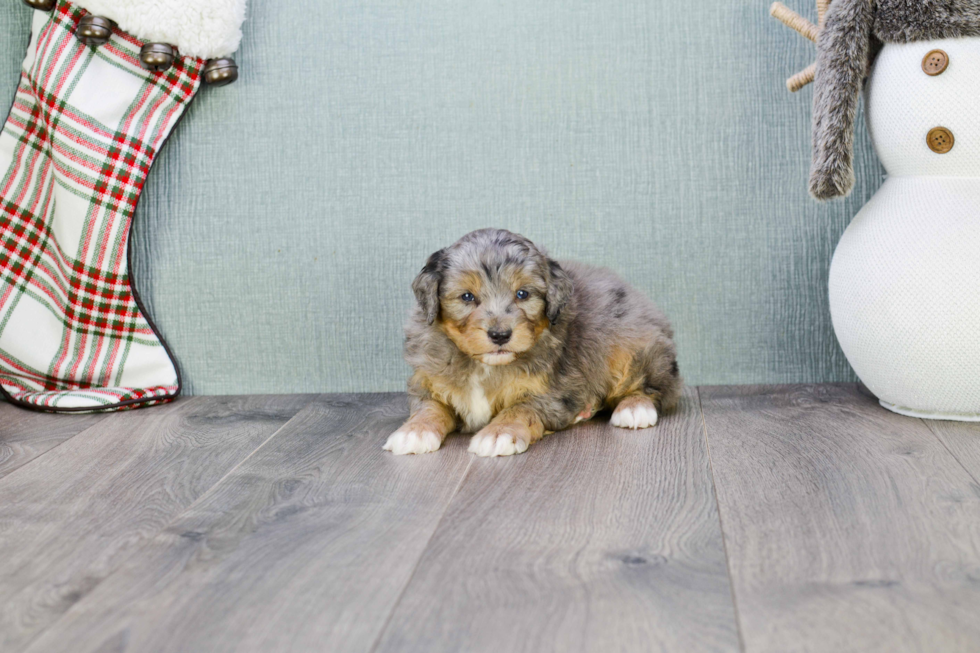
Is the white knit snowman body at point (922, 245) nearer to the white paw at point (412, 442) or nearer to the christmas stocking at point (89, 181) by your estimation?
the white paw at point (412, 442)

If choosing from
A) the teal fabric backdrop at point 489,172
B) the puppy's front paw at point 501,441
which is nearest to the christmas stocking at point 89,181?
the teal fabric backdrop at point 489,172

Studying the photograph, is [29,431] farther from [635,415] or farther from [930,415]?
[930,415]

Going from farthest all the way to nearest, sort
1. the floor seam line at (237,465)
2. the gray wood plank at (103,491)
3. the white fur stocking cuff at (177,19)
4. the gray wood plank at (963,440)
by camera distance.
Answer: the white fur stocking cuff at (177,19), the gray wood plank at (963,440), the floor seam line at (237,465), the gray wood plank at (103,491)

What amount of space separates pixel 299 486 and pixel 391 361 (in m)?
1.00

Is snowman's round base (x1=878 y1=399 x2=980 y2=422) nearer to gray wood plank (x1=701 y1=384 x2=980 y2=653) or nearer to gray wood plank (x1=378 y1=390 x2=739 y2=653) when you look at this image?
gray wood plank (x1=701 y1=384 x2=980 y2=653)

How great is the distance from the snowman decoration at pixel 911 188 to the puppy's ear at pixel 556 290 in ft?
2.22

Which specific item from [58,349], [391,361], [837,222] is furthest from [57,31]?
[837,222]

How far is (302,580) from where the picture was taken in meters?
1.35

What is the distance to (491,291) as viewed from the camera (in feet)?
6.98

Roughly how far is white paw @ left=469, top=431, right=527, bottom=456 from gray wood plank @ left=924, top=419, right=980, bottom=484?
3.09 ft

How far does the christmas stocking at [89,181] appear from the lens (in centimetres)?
257

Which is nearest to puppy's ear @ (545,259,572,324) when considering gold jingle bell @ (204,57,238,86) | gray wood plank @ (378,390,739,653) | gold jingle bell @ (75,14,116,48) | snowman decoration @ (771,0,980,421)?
gray wood plank @ (378,390,739,653)

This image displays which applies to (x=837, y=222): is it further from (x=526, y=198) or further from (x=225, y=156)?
(x=225, y=156)

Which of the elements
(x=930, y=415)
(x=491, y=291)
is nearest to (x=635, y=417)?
(x=491, y=291)
